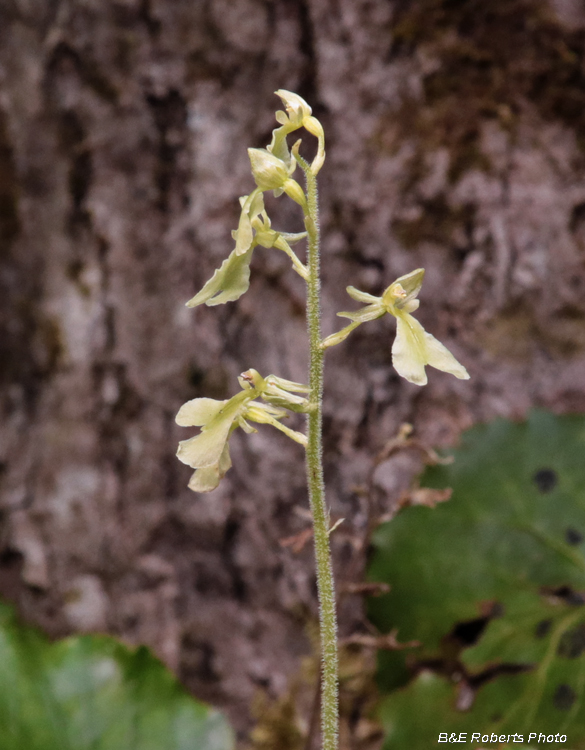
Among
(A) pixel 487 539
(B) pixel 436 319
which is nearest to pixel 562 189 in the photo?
(B) pixel 436 319

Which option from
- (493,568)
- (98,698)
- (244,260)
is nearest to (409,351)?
(244,260)

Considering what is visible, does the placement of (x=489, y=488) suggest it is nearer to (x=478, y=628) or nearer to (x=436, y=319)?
(x=478, y=628)

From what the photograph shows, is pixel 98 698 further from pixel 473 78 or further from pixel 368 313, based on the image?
pixel 473 78

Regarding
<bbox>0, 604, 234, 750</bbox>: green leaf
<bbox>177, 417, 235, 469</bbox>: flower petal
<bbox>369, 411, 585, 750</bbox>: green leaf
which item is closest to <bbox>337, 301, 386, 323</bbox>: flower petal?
<bbox>177, 417, 235, 469</bbox>: flower petal

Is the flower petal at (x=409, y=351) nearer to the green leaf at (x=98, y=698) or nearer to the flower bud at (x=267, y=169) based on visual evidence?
the flower bud at (x=267, y=169)

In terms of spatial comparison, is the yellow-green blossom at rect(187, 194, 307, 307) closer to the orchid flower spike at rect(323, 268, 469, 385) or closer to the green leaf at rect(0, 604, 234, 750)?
the orchid flower spike at rect(323, 268, 469, 385)

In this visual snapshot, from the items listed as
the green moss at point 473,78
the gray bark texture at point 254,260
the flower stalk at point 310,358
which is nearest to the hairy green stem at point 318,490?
the flower stalk at point 310,358
